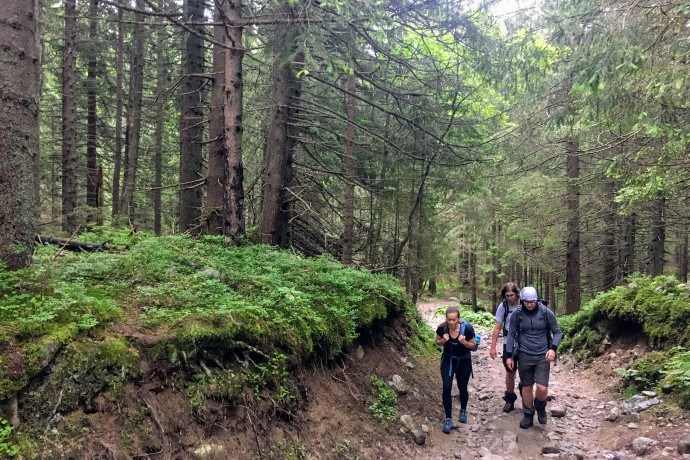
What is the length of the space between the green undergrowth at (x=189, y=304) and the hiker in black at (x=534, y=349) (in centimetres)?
259

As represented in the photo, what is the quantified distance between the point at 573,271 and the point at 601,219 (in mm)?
2577

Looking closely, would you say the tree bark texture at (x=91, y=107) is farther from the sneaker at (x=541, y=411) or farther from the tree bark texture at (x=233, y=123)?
the sneaker at (x=541, y=411)

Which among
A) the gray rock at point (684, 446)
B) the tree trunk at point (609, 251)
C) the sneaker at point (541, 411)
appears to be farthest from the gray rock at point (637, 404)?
the tree trunk at point (609, 251)

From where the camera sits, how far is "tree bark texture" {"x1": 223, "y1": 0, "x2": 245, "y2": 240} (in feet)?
24.0

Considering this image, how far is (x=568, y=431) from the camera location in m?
6.26

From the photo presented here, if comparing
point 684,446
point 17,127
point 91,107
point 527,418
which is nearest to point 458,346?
point 527,418

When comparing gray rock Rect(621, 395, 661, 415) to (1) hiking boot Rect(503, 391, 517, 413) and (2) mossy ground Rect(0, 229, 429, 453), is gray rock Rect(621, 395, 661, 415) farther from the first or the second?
(2) mossy ground Rect(0, 229, 429, 453)

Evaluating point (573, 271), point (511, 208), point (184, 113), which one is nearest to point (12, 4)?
point (184, 113)

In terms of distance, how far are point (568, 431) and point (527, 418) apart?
615 mm

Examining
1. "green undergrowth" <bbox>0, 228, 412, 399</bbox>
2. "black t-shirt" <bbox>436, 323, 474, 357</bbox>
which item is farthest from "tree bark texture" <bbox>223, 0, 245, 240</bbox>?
"black t-shirt" <bbox>436, 323, 474, 357</bbox>

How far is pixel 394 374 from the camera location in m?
7.14

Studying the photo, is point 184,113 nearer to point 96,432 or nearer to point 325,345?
point 325,345

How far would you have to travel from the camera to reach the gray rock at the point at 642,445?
508 centimetres

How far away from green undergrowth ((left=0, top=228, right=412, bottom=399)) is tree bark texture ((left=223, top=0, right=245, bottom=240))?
25.8 inches
